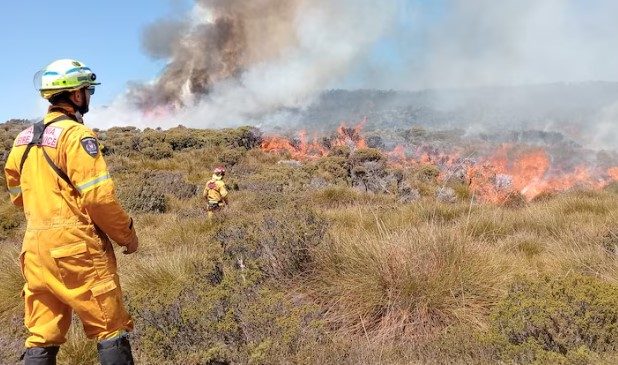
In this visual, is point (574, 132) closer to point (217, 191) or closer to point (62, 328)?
point (217, 191)

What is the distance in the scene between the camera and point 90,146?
8.78ft

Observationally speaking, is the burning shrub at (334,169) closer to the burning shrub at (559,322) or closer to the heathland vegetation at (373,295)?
the heathland vegetation at (373,295)

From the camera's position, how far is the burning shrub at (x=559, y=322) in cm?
281

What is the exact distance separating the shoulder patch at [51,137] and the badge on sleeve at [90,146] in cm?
15

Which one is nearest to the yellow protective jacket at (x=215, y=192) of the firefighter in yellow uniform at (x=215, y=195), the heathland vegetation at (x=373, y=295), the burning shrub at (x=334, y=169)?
the firefighter in yellow uniform at (x=215, y=195)

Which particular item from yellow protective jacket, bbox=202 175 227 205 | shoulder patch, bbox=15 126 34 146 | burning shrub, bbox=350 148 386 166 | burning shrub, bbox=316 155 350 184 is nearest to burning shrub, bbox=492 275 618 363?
shoulder patch, bbox=15 126 34 146

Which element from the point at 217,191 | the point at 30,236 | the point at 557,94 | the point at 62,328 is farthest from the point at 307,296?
the point at 557,94

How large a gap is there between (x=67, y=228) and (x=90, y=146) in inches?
17.6

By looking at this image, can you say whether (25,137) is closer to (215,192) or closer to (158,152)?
(215,192)

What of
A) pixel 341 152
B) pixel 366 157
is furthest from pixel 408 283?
pixel 341 152

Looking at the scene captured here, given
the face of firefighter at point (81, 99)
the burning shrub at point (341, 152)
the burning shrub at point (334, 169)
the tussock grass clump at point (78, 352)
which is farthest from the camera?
the burning shrub at point (341, 152)

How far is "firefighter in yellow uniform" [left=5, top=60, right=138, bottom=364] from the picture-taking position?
2.63 metres

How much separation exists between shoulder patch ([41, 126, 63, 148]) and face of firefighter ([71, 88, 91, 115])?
10.1 inches

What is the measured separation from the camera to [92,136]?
2734 millimetres
